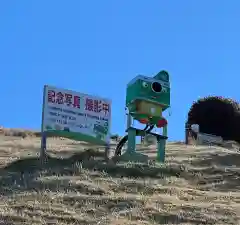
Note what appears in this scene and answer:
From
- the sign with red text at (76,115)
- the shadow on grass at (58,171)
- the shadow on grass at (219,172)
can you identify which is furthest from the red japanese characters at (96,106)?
the shadow on grass at (219,172)

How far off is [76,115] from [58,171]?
363 cm

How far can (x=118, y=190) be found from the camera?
13578 mm

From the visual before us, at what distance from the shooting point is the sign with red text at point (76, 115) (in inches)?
720

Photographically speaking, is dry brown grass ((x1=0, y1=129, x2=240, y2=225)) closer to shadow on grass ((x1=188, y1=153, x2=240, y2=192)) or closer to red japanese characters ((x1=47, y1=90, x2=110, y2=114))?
shadow on grass ((x1=188, y1=153, x2=240, y2=192))

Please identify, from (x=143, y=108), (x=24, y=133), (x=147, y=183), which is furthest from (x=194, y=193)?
(x=24, y=133)

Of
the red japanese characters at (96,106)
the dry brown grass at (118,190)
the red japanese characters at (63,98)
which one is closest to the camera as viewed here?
the dry brown grass at (118,190)

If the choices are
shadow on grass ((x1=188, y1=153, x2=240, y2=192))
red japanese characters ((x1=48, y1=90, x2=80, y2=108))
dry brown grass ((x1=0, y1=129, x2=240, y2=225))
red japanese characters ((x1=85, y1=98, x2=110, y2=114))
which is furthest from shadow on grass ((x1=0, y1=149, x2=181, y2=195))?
red japanese characters ((x1=85, y1=98, x2=110, y2=114))

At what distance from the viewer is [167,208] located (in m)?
12.0

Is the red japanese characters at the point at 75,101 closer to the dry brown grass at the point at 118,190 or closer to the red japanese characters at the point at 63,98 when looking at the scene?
the red japanese characters at the point at 63,98

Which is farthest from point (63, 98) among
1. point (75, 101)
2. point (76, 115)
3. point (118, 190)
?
point (118, 190)

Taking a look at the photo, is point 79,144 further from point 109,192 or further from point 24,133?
point 109,192

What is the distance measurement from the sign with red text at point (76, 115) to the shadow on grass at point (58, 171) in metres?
1.10

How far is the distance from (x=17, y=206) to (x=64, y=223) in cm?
121

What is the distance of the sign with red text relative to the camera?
18.3 metres
